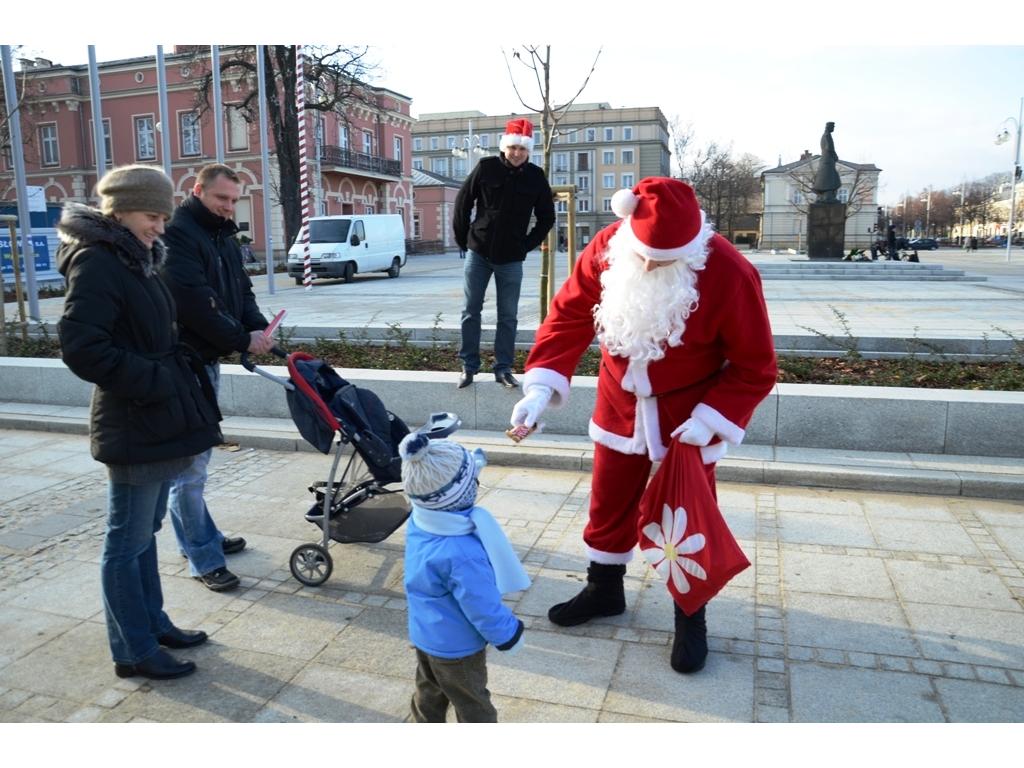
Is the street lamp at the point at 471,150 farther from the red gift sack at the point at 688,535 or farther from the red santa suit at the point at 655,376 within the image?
the red gift sack at the point at 688,535

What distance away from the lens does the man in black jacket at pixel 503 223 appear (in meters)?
6.09

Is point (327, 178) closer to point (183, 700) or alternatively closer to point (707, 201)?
point (707, 201)

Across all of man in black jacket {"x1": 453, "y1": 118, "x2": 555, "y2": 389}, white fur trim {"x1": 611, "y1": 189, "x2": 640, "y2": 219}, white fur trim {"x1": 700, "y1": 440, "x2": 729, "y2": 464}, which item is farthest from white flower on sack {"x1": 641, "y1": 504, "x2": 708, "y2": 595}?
man in black jacket {"x1": 453, "y1": 118, "x2": 555, "y2": 389}

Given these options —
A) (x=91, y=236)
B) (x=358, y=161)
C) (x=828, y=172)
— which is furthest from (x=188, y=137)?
(x=91, y=236)

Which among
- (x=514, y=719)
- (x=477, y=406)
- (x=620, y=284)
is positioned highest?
(x=620, y=284)

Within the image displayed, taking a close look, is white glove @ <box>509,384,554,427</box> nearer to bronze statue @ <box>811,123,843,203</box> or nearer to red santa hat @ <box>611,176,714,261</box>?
red santa hat @ <box>611,176,714,261</box>

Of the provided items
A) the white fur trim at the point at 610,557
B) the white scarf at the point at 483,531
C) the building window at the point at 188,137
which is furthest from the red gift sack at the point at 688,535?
the building window at the point at 188,137

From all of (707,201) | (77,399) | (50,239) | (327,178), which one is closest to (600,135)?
(707,201)

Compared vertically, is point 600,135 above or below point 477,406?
above

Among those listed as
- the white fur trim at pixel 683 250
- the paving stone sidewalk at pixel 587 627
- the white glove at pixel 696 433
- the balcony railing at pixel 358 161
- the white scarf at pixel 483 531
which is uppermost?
the balcony railing at pixel 358 161

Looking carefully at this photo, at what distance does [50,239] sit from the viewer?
22.8 m

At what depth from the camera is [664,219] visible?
304 centimetres

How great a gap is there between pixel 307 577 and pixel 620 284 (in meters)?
2.19

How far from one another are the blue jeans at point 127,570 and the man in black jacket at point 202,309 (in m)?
0.73
